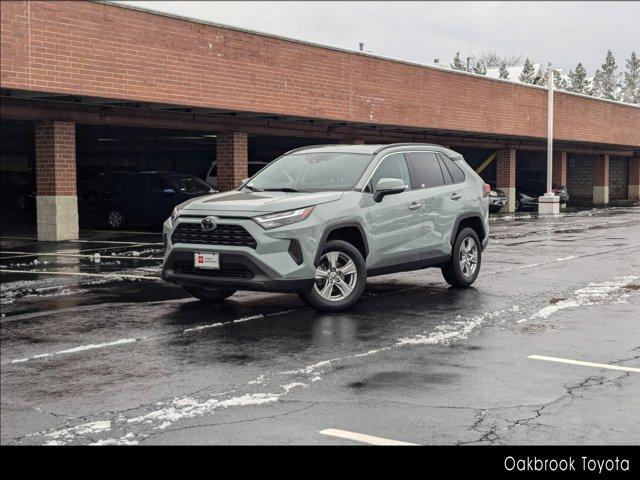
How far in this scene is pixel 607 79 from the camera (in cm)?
10831

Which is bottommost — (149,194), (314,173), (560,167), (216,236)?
(216,236)

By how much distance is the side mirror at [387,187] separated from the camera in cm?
1028

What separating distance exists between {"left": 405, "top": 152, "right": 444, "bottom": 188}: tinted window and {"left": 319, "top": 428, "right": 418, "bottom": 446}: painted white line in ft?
20.6

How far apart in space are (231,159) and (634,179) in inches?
1433

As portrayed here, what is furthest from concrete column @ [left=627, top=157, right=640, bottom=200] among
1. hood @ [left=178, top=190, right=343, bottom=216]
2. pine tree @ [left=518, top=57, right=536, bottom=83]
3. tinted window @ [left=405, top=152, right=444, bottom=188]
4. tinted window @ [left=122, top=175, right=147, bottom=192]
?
pine tree @ [left=518, top=57, right=536, bottom=83]

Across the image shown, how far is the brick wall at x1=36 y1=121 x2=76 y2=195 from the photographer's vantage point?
67.5ft

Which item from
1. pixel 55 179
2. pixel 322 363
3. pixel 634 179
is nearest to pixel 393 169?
pixel 322 363

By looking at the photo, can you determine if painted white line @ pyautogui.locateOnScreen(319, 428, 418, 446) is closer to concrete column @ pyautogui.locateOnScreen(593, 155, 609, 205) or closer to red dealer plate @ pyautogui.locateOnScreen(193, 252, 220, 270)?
red dealer plate @ pyautogui.locateOnScreen(193, 252, 220, 270)

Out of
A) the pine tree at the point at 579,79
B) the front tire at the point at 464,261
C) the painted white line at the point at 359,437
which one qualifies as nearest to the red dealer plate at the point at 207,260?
the front tire at the point at 464,261

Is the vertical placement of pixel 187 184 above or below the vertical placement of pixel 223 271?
above

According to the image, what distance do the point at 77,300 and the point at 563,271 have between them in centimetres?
770

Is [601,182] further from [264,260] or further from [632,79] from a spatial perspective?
[632,79]

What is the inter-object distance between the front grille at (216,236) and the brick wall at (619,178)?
48.6 m

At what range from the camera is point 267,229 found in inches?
369
